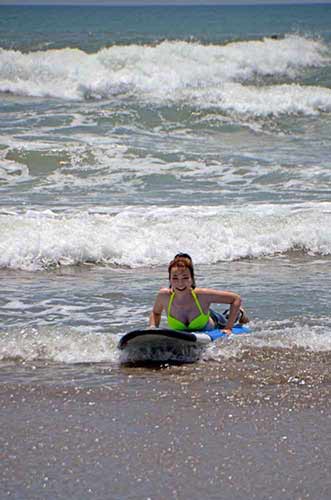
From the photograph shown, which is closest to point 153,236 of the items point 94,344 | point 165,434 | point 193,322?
point 193,322

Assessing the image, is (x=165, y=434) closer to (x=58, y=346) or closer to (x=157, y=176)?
(x=58, y=346)

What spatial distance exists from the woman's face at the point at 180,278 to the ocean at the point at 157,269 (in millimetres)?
565

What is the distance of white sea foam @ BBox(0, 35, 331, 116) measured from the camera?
67.6 ft

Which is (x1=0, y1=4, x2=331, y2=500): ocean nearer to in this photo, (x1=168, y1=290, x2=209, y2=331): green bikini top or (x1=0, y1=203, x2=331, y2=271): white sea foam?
(x1=0, y1=203, x2=331, y2=271): white sea foam

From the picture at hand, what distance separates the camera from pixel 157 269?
9.60m

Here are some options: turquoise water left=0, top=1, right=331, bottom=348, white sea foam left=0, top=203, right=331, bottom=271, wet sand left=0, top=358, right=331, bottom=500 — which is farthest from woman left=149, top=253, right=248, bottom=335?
white sea foam left=0, top=203, right=331, bottom=271

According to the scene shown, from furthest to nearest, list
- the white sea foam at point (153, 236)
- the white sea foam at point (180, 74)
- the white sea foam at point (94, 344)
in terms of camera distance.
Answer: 1. the white sea foam at point (180, 74)
2. the white sea foam at point (153, 236)
3. the white sea foam at point (94, 344)

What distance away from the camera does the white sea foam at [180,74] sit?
2061cm

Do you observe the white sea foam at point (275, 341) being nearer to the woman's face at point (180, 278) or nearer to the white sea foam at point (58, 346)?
the woman's face at point (180, 278)

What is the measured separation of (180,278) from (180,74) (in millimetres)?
17018

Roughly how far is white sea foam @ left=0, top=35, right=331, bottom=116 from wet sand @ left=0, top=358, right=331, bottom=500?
14.5 m

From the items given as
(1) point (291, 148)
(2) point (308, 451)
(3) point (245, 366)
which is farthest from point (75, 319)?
(1) point (291, 148)

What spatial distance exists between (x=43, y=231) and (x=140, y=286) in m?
2.14

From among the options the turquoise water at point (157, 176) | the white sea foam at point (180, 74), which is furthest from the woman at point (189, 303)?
the white sea foam at point (180, 74)
